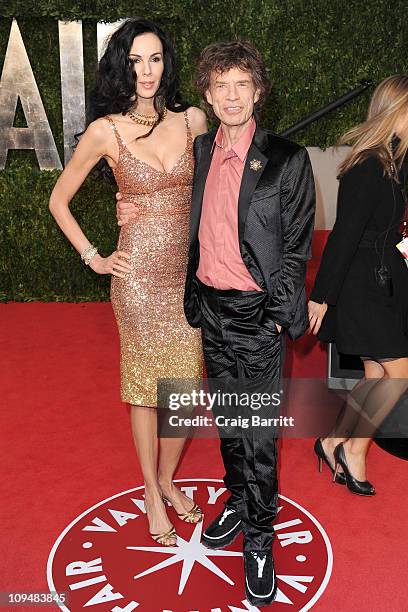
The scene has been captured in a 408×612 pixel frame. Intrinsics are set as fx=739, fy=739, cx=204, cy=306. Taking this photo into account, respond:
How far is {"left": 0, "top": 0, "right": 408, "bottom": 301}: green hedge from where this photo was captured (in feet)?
18.1

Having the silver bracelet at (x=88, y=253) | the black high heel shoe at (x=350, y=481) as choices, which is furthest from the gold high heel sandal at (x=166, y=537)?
the silver bracelet at (x=88, y=253)

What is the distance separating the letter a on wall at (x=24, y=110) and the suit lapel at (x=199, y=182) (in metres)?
3.36

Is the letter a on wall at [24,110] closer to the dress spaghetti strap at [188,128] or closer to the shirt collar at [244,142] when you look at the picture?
the dress spaghetti strap at [188,128]

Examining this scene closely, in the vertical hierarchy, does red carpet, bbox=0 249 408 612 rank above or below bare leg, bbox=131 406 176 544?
below

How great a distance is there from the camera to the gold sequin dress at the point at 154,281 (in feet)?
8.79

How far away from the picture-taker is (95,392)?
14.2ft

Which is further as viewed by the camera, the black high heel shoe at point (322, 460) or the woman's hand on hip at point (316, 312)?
the black high heel shoe at point (322, 460)

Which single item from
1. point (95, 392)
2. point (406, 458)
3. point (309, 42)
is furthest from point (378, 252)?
point (309, 42)

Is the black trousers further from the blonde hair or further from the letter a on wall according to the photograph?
the letter a on wall

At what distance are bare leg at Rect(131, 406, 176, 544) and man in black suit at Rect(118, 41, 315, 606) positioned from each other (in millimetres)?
368

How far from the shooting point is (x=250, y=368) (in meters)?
2.55

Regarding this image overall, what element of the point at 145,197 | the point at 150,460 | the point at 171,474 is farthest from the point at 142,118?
the point at 171,474

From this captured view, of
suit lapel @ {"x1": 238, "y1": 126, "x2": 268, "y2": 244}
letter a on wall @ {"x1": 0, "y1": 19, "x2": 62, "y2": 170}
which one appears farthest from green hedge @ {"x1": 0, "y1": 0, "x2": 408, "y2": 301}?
suit lapel @ {"x1": 238, "y1": 126, "x2": 268, "y2": 244}

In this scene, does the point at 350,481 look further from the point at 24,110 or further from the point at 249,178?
the point at 24,110
